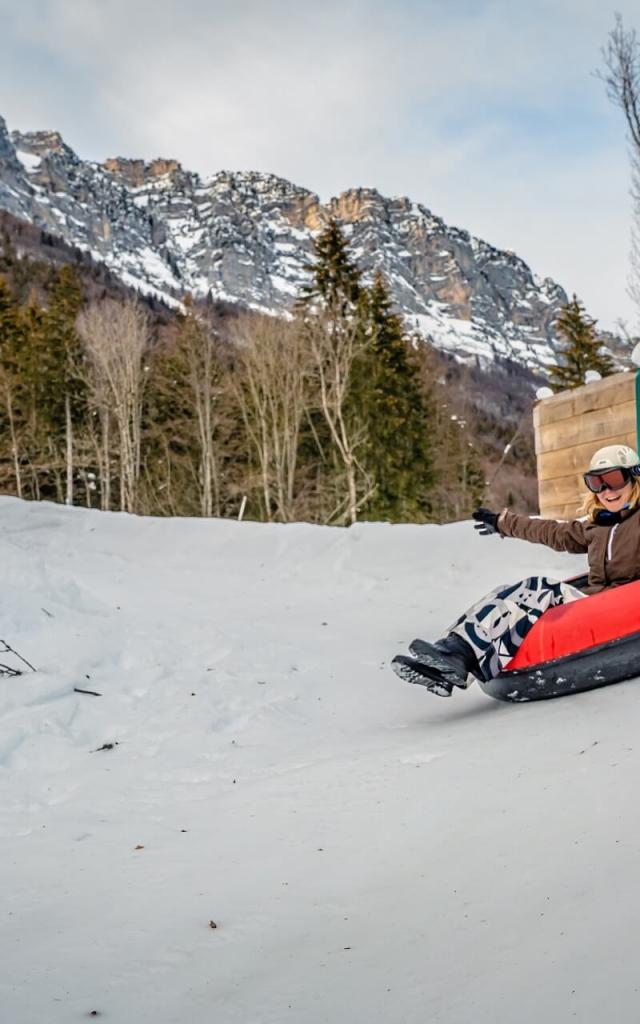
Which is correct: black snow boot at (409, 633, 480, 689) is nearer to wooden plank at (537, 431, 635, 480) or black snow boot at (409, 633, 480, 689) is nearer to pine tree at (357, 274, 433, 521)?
wooden plank at (537, 431, 635, 480)

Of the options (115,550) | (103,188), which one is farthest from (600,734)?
(103,188)

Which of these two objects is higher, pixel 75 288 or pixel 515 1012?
pixel 75 288

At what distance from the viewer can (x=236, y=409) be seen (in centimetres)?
2467

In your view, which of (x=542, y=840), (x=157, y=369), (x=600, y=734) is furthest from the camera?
(x=157, y=369)

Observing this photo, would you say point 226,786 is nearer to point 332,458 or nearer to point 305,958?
point 305,958

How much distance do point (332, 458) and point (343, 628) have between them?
1662 centimetres

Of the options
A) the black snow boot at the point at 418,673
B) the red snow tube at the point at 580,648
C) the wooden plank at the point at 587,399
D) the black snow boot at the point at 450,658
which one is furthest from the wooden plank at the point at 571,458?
the black snow boot at the point at 418,673

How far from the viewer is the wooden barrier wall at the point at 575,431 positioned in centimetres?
740

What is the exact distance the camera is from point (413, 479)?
70.7ft

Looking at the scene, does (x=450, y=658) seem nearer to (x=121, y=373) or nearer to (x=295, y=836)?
(x=295, y=836)

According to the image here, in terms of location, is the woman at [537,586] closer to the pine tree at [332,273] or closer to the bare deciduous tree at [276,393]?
the bare deciduous tree at [276,393]

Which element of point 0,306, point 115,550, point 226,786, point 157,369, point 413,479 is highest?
point 0,306

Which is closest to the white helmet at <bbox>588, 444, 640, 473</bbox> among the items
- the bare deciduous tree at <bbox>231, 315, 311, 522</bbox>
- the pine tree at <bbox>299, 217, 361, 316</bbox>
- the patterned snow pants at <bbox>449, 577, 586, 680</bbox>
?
the patterned snow pants at <bbox>449, 577, 586, 680</bbox>

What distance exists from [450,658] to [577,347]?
24.0 meters
